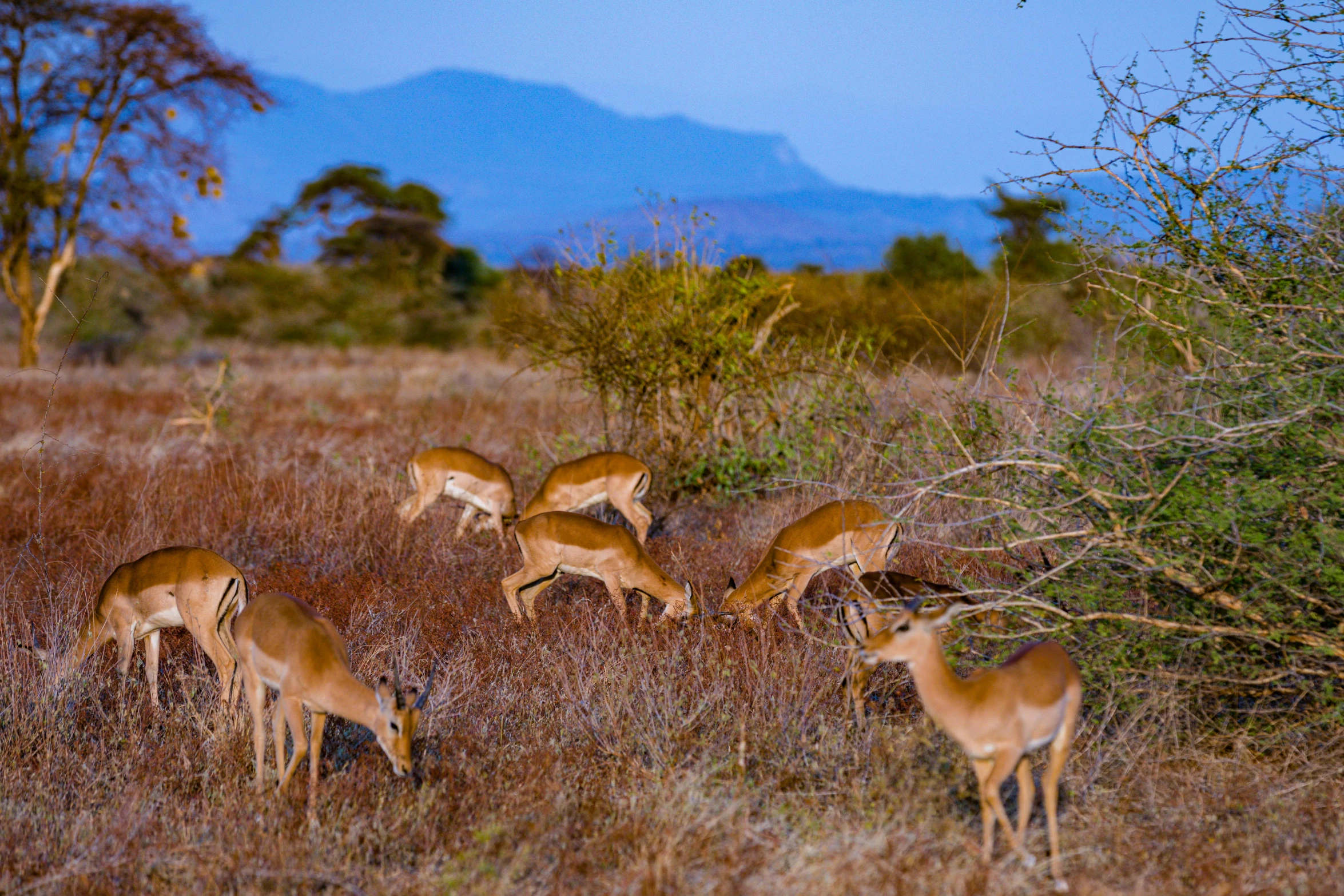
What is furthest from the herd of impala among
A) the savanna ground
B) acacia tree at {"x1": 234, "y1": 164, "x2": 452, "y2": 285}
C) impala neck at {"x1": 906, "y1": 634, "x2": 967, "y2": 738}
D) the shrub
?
acacia tree at {"x1": 234, "y1": 164, "x2": 452, "y2": 285}

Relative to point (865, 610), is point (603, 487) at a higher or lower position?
lower

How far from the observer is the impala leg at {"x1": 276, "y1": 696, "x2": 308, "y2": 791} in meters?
Answer: 3.63

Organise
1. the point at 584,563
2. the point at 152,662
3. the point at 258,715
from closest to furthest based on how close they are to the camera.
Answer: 1. the point at 258,715
2. the point at 152,662
3. the point at 584,563

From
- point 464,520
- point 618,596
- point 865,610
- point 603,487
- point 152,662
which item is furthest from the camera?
point 464,520

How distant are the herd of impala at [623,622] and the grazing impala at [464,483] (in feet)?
1.23

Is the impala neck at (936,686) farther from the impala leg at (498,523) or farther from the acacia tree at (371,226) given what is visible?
the acacia tree at (371,226)

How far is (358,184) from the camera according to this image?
46.5m

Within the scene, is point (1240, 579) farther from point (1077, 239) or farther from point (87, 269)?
point (87, 269)

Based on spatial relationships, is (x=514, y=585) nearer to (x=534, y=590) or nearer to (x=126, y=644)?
(x=534, y=590)

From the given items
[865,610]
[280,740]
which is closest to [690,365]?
[865,610]

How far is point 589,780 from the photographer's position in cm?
391

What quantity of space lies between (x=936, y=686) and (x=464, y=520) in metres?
5.84

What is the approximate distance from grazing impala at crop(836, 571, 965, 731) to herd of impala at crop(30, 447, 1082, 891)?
1cm

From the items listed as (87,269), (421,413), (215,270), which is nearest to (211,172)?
(421,413)
